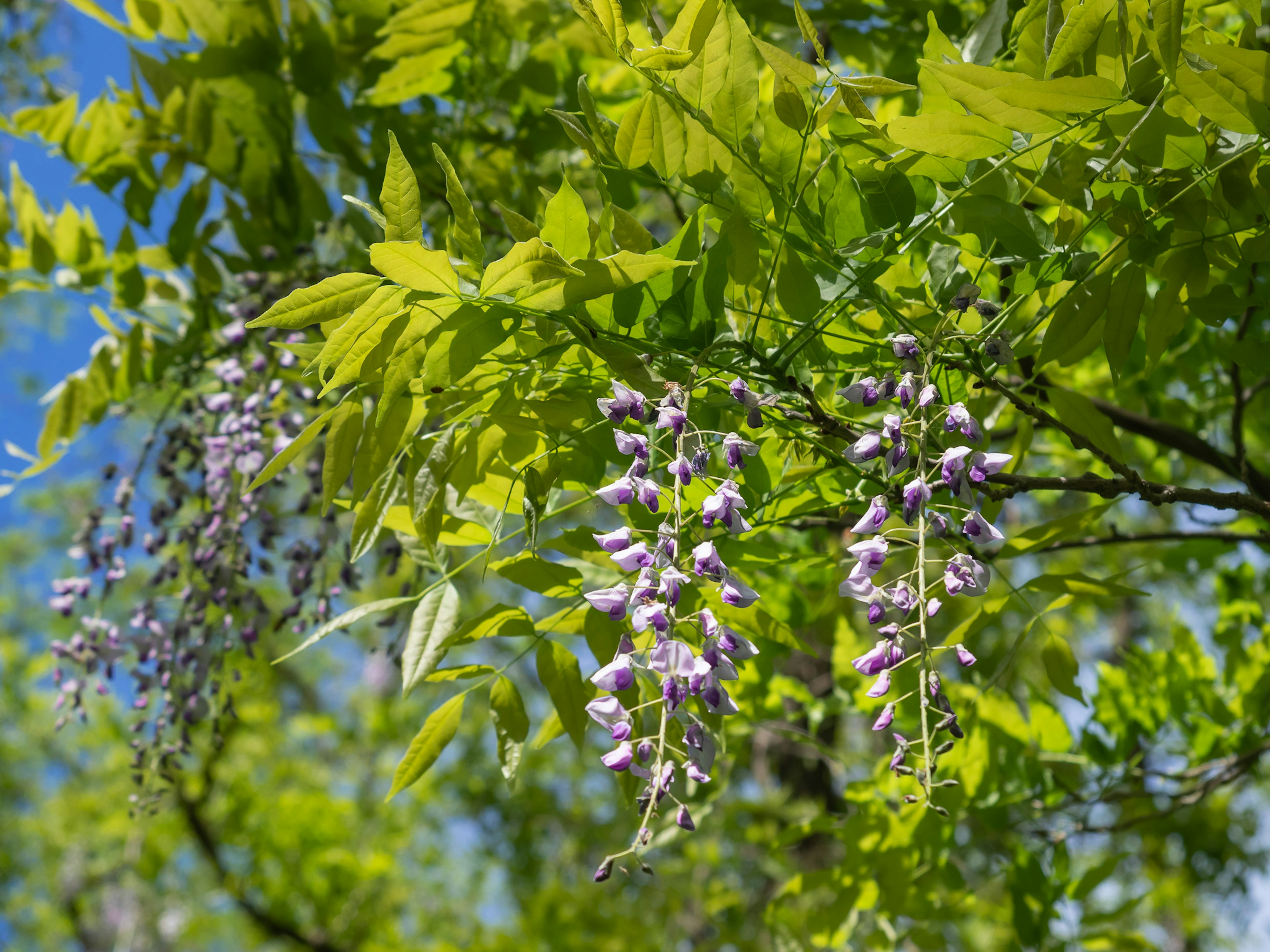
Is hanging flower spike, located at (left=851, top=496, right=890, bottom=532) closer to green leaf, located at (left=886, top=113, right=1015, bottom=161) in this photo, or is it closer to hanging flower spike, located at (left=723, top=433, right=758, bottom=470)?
hanging flower spike, located at (left=723, top=433, right=758, bottom=470)

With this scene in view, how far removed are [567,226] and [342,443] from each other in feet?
0.86

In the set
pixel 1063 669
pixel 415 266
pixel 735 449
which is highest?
pixel 415 266

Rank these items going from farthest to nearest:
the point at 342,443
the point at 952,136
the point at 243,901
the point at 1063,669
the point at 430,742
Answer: the point at 243,901 → the point at 1063,669 → the point at 430,742 → the point at 342,443 → the point at 952,136

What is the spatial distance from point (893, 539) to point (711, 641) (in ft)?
0.49

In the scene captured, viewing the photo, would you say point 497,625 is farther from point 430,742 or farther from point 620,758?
point 620,758

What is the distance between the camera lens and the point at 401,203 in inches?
26.2

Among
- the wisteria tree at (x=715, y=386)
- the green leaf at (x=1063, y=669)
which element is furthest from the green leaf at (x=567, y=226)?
the green leaf at (x=1063, y=669)

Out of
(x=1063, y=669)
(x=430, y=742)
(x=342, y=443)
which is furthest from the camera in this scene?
(x=1063, y=669)

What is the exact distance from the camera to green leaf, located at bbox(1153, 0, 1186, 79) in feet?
2.02

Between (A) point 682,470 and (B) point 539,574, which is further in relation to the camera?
(B) point 539,574

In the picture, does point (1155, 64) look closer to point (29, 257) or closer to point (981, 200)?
point (981, 200)

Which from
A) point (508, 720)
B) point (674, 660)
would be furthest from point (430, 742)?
point (674, 660)

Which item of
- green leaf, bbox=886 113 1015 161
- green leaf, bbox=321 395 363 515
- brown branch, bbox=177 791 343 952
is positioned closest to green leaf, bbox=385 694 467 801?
green leaf, bbox=321 395 363 515

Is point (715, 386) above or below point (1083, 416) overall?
above
